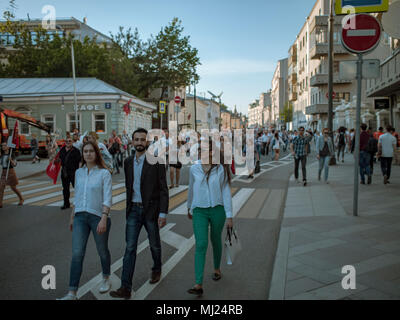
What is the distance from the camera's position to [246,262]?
5410 millimetres

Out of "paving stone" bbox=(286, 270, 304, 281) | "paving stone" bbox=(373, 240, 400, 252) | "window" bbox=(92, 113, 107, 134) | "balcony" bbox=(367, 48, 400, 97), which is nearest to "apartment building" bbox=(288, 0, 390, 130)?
"balcony" bbox=(367, 48, 400, 97)

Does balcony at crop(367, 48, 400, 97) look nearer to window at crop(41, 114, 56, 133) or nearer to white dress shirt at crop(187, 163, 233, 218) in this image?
white dress shirt at crop(187, 163, 233, 218)

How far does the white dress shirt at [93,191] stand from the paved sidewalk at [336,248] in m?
2.03

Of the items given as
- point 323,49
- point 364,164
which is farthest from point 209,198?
point 323,49

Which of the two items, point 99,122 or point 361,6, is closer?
point 361,6

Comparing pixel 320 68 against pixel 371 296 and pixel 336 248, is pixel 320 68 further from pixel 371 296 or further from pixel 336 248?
pixel 371 296

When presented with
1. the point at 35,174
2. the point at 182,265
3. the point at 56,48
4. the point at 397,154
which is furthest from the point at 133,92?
the point at 182,265

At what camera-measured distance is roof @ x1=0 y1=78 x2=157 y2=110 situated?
3494 cm

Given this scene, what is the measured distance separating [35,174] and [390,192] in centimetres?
1423

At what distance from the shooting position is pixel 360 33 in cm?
706

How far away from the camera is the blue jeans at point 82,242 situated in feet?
13.4

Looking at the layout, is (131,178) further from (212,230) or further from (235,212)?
(235,212)

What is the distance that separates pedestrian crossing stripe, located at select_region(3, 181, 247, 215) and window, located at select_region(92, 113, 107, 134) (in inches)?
829

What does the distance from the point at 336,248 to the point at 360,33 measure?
3891 millimetres
